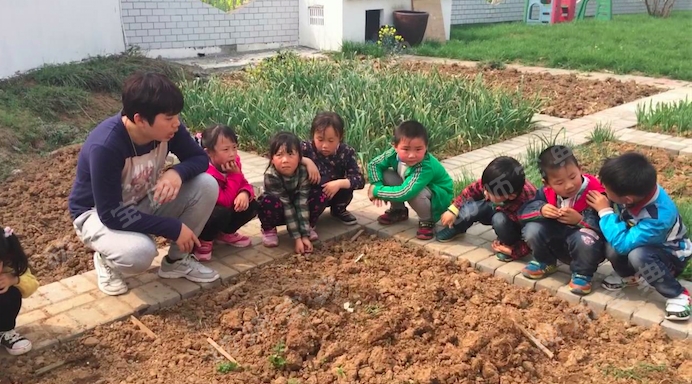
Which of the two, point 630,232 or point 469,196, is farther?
point 469,196

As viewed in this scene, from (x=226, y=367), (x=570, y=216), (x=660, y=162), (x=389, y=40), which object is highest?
(x=389, y=40)

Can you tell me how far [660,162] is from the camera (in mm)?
5359

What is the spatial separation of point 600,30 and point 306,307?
1479 cm

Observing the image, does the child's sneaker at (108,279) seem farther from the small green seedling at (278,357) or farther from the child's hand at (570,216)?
the child's hand at (570,216)

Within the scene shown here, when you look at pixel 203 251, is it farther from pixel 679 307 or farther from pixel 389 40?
pixel 389 40

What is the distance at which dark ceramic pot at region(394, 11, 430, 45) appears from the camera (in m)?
13.5

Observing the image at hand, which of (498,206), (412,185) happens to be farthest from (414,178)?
(498,206)

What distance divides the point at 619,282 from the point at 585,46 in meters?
10.8

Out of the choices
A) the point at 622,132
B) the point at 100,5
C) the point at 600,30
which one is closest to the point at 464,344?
the point at 622,132

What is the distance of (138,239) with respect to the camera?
2.96 m

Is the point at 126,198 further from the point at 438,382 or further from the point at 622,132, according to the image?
the point at 622,132

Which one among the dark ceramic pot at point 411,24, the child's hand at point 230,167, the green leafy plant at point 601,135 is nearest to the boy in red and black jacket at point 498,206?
the child's hand at point 230,167

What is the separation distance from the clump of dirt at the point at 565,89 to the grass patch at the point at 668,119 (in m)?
0.80

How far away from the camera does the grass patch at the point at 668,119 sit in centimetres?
630
